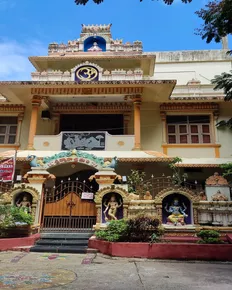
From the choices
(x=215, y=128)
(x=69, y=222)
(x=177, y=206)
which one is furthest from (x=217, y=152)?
(x=69, y=222)

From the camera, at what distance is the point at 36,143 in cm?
1220

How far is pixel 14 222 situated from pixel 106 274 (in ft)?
13.0

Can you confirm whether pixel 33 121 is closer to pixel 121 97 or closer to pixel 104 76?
pixel 104 76

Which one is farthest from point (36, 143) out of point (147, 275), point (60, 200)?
point (147, 275)

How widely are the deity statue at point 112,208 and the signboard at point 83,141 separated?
144 inches

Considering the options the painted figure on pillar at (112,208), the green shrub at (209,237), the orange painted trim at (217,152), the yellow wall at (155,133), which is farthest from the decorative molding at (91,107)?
the green shrub at (209,237)

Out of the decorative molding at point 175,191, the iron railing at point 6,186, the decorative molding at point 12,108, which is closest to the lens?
the decorative molding at point 175,191

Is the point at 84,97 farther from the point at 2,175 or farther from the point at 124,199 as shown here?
the point at 124,199

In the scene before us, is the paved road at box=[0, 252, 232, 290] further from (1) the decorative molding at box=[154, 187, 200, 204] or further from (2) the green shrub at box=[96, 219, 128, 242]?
(1) the decorative molding at box=[154, 187, 200, 204]

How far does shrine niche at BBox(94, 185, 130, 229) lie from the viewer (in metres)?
8.55

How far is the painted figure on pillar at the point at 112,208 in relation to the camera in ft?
A: 28.0

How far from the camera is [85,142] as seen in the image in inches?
476

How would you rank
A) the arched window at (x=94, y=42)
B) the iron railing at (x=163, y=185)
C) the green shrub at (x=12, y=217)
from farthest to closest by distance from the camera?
the arched window at (x=94, y=42) < the iron railing at (x=163, y=185) < the green shrub at (x=12, y=217)

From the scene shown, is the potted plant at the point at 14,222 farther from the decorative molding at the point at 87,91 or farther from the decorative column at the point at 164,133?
the decorative column at the point at 164,133
